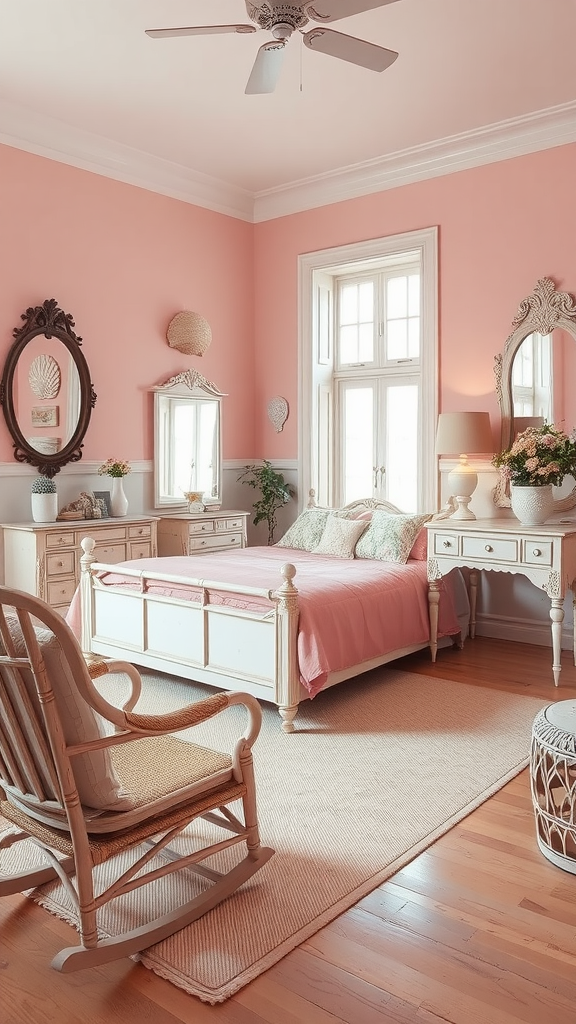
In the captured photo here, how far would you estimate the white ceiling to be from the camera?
163 inches

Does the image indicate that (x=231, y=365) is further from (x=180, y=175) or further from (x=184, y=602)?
(x=184, y=602)

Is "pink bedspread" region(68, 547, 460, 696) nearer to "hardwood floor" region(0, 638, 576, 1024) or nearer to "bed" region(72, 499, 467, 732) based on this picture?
"bed" region(72, 499, 467, 732)

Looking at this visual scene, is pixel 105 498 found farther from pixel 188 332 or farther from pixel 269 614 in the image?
pixel 269 614

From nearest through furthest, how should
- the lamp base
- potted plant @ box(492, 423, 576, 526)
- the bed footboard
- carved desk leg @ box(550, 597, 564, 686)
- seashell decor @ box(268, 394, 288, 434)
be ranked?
the bed footboard
carved desk leg @ box(550, 597, 564, 686)
potted plant @ box(492, 423, 576, 526)
the lamp base
seashell decor @ box(268, 394, 288, 434)

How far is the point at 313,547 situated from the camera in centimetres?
572

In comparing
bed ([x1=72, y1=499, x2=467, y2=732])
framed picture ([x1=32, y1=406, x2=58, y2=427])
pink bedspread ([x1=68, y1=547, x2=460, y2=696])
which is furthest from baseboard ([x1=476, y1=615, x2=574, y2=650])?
framed picture ([x1=32, y1=406, x2=58, y2=427])

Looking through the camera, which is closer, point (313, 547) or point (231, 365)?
point (313, 547)

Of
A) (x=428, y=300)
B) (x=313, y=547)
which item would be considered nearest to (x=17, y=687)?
(x=313, y=547)

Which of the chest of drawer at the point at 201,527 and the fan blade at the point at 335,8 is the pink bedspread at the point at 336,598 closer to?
the chest of drawer at the point at 201,527

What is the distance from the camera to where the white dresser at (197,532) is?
6.25 metres

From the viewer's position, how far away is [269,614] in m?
3.93

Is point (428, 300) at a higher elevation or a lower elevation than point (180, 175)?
lower

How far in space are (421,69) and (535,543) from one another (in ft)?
9.42

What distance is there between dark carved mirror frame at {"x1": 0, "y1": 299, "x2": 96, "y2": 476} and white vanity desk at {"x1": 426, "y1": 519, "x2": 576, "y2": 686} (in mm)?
2617
